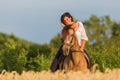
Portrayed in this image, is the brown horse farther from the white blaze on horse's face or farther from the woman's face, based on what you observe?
the woman's face

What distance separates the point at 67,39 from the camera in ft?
48.8

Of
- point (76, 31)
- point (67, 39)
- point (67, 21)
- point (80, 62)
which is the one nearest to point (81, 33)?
point (76, 31)

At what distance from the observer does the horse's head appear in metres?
14.8

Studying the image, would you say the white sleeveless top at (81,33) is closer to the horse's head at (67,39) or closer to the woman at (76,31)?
the woman at (76,31)

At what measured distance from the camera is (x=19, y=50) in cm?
2459

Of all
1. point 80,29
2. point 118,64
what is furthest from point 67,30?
point 118,64

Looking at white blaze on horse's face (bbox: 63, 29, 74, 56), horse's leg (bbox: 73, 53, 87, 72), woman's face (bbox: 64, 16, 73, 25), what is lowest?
horse's leg (bbox: 73, 53, 87, 72)

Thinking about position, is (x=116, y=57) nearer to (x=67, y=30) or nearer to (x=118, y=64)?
(x=118, y=64)

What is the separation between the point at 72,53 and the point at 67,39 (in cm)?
33

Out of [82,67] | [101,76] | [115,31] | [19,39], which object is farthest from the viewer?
[19,39]

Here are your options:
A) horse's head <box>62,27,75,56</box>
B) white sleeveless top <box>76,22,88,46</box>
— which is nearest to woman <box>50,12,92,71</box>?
white sleeveless top <box>76,22,88,46</box>

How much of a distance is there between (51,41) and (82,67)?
40.8m

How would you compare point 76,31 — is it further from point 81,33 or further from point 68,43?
point 68,43

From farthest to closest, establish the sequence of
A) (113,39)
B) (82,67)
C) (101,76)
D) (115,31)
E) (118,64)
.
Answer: (115,31) → (113,39) → (118,64) → (82,67) → (101,76)
